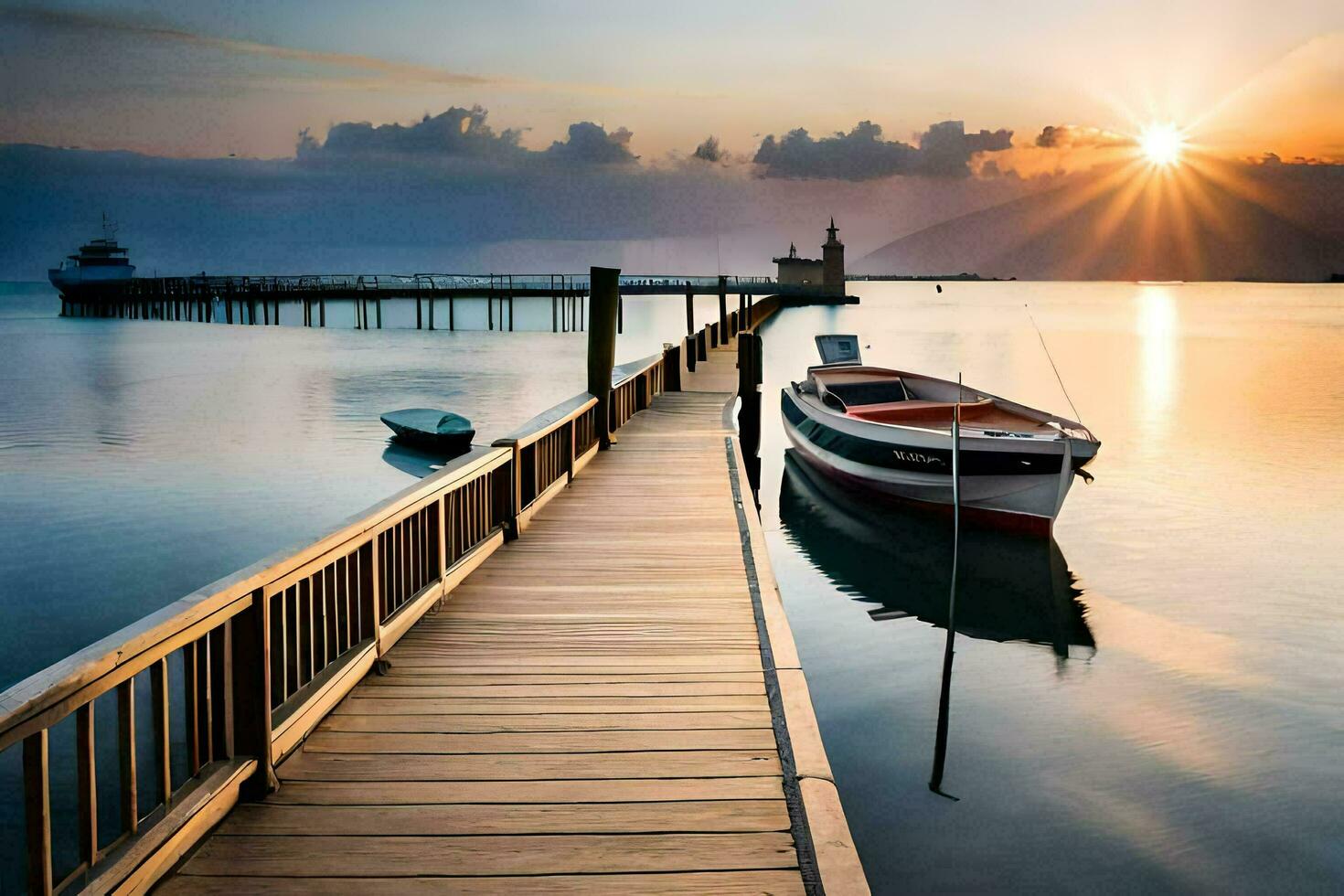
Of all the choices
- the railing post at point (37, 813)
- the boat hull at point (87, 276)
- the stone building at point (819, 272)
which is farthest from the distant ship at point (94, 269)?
the railing post at point (37, 813)

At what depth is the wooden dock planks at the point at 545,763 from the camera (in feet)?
10.4

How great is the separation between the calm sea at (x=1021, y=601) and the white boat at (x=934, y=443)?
1.91 feet

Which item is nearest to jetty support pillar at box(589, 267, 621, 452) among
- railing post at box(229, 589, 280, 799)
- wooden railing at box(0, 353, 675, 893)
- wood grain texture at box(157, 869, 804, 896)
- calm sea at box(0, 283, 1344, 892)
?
calm sea at box(0, 283, 1344, 892)

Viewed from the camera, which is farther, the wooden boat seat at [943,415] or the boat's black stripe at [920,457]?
the wooden boat seat at [943,415]

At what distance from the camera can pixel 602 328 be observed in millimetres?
11391

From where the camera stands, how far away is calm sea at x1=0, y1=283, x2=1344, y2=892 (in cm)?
667

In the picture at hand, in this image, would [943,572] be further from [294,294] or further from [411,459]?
[294,294]

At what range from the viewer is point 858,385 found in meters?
17.5

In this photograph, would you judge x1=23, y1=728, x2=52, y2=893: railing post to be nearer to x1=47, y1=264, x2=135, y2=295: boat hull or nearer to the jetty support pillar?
the jetty support pillar

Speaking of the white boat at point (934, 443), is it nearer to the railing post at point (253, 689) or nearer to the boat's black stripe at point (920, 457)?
the boat's black stripe at point (920, 457)

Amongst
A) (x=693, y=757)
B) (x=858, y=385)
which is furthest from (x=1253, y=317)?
(x=693, y=757)

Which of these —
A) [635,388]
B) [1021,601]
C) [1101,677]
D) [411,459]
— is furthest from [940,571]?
[411,459]

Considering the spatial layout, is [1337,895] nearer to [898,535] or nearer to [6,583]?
[898,535]

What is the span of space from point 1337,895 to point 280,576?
608cm
